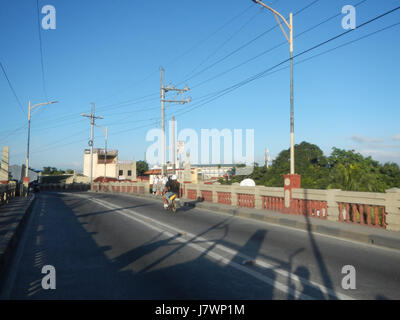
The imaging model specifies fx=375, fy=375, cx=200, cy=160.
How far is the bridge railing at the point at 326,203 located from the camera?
33.6ft

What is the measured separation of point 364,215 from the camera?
40.2 ft

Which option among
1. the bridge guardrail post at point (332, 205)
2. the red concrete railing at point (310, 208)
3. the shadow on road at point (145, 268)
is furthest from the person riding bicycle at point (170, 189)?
the bridge guardrail post at point (332, 205)

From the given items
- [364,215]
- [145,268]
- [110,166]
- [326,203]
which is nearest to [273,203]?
[326,203]

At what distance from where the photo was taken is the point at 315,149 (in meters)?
73.4

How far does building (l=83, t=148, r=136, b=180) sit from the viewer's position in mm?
93875

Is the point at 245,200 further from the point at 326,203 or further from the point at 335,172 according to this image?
the point at 335,172

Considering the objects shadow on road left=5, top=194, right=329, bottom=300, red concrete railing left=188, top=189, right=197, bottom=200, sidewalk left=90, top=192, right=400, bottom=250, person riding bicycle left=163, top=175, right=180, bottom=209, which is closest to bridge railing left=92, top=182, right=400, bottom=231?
sidewalk left=90, top=192, right=400, bottom=250

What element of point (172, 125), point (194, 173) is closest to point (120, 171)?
point (194, 173)

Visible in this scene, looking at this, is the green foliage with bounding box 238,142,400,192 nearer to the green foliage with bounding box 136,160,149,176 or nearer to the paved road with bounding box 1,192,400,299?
the paved road with bounding box 1,192,400,299

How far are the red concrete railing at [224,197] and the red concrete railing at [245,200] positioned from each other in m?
1.06

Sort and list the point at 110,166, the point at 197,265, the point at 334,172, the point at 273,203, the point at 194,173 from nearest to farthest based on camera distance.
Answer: the point at 197,265 < the point at 273,203 < the point at 334,172 < the point at 194,173 < the point at 110,166

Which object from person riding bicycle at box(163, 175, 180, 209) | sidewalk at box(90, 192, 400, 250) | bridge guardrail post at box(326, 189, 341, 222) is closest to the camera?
sidewalk at box(90, 192, 400, 250)

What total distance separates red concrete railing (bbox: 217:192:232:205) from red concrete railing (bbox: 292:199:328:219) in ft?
19.8

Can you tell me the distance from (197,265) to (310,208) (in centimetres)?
797
